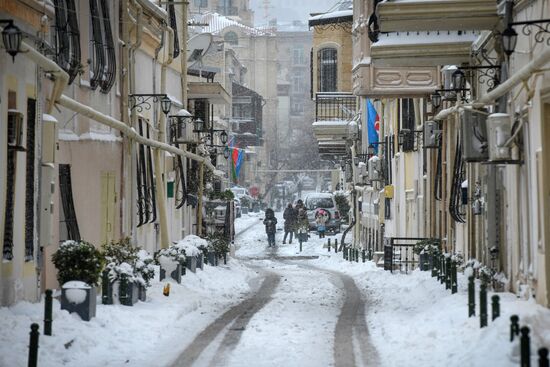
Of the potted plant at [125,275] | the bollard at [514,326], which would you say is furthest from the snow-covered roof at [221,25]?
the bollard at [514,326]

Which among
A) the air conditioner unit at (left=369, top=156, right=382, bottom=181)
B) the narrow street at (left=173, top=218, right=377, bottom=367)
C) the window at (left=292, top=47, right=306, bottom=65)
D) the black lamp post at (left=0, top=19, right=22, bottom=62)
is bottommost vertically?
the narrow street at (left=173, top=218, right=377, bottom=367)

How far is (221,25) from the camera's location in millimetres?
119625

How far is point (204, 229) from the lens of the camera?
4109 centimetres

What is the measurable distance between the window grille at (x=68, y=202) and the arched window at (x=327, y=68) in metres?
31.4

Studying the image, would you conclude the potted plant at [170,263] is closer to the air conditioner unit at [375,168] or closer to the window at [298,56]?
the air conditioner unit at [375,168]

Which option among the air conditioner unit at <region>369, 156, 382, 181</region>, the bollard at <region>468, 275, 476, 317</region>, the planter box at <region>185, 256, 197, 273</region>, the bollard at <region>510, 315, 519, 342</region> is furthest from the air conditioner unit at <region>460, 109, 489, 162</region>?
the air conditioner unit at <region>369, 156, 382, 181</region>

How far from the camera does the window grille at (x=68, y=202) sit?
21.1m

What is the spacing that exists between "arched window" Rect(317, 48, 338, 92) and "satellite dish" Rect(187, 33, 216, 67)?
34.2 ft

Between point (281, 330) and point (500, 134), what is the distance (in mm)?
4460

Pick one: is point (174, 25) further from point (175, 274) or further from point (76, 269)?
point (76, 269)

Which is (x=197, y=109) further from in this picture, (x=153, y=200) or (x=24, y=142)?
(x=24, y=142)

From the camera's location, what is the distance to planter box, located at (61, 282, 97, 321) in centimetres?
1630

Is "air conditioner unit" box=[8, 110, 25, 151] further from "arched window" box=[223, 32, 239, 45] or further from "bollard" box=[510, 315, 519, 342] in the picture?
"arched window" box=[223, 32, 239, 45]

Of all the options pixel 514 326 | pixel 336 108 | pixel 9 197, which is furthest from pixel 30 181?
pixel 336 108
